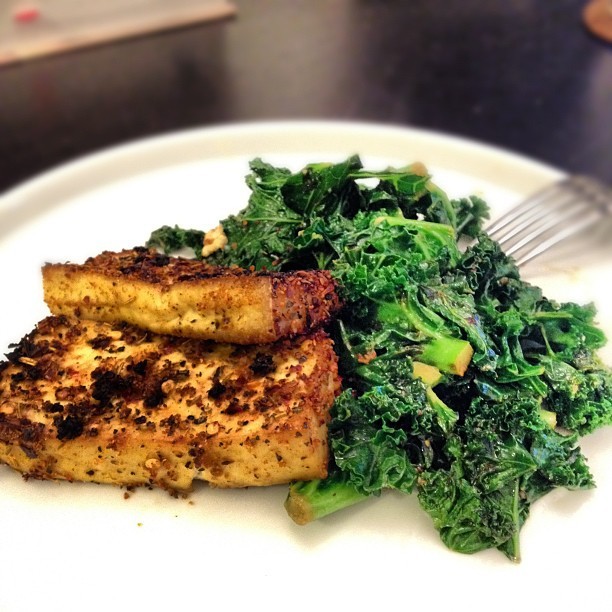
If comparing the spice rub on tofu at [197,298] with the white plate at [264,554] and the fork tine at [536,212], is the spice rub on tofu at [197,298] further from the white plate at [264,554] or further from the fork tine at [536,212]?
the fork tine at [536,212]

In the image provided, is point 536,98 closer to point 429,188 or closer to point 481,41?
point 481,41

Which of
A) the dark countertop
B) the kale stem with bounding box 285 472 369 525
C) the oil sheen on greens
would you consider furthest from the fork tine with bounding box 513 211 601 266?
the dark countertop

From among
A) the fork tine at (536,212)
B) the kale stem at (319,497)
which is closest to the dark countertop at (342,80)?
the fork tine at (536,212)

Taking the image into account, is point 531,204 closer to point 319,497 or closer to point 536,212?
point 536,212

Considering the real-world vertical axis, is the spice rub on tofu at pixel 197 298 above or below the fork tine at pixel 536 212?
below

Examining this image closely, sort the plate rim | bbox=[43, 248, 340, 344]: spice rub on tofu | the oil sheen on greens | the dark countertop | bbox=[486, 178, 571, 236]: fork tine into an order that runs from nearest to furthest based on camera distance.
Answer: the oil sheen on greens, bbox=[43, 248, 340, 344]: spice rub on tofu, bbox=[486, 178, 571, 236]: fork tine, the plate rim, the dark countertop

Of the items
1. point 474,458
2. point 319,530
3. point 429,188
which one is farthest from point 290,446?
point 429,188

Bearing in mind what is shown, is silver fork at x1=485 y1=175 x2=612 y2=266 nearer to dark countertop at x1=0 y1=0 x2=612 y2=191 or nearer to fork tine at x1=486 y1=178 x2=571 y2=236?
fork tine at x1=486 y1=178 x2=571 y2=236
